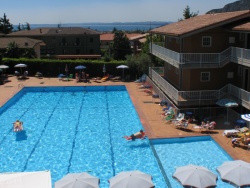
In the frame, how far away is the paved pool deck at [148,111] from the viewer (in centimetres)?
1967

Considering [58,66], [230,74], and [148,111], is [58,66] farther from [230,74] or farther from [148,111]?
[230,74]

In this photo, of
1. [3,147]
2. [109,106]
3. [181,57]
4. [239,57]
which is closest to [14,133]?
[3,147]

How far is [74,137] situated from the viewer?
72.7 feet

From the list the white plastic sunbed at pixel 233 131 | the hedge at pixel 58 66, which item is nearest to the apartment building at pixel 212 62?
the white plastic sunbed at pixel 233 131

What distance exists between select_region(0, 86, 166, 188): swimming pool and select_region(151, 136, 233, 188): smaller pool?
58cm

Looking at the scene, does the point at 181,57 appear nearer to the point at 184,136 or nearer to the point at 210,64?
the point at 210,64

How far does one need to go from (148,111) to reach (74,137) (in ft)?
24.4

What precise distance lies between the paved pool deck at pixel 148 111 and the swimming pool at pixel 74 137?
81cm

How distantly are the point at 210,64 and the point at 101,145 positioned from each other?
10501mm

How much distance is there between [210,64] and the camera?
24.7 metres

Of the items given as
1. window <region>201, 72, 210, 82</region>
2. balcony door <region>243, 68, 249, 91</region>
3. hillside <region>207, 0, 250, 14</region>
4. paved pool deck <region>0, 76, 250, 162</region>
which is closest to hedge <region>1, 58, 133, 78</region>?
paved pool deck <region>0, 76, 250, 162</region>

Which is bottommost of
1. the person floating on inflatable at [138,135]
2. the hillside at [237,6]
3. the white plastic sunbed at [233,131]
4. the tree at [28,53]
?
the person floating on inflatable at [138,135]

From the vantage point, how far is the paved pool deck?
19.7 metres

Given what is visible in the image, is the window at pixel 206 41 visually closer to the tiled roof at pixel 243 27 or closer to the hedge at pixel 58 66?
the tiled roof at pixel 243 27
